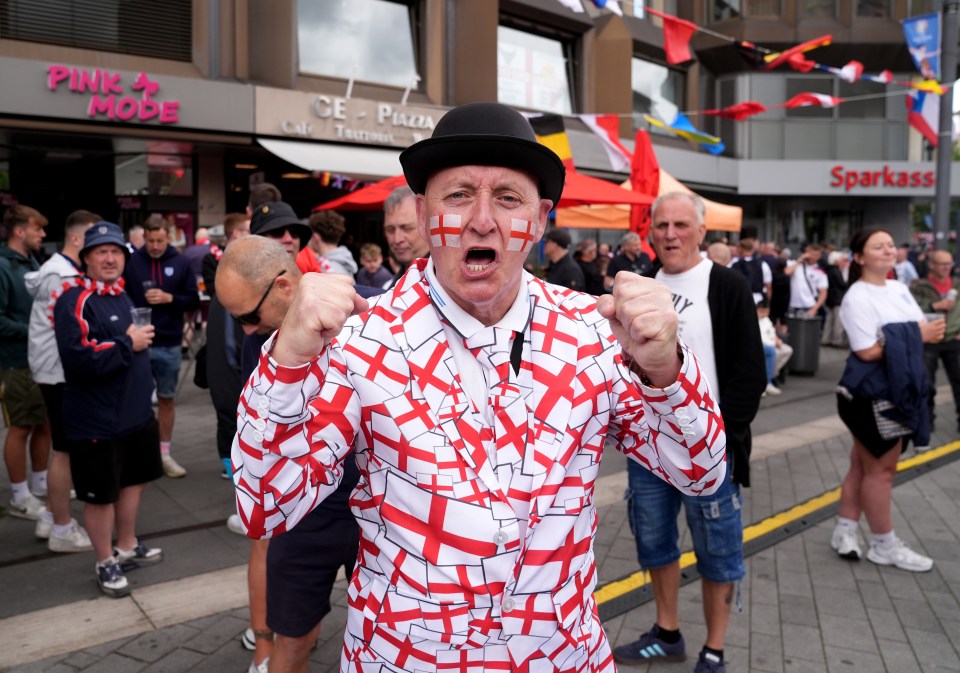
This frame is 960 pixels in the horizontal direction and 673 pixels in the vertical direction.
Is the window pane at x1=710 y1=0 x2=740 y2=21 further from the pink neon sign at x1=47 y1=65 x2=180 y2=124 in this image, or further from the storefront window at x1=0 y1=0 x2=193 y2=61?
the pink neon sign at x1=47 y1=65 x2=180 y2=124

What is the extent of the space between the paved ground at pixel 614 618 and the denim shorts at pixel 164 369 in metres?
0.91

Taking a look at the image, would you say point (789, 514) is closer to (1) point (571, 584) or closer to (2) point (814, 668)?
(2) point (814, 668)

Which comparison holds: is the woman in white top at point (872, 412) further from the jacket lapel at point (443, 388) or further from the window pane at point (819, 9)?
the window pane at point (819, 9)

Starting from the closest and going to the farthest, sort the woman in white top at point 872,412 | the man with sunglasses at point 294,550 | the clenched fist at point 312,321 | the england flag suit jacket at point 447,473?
1. the clenched fist at point 312,321
2. the england flag suit jacket at point 447,473
3. the man with sunglasses at point 294,550
4. the woman in white top at point 872,412

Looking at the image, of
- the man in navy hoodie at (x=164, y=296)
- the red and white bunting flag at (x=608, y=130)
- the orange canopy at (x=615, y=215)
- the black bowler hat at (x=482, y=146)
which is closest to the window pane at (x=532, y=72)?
the red and white bunting flag at (x=608, y=130)

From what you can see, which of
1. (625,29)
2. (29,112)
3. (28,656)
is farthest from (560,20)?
(28,656)

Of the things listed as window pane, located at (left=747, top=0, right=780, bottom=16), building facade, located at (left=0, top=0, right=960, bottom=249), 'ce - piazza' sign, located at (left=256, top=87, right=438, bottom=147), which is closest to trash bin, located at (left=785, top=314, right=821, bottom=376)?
building facade, located at (left=0, top=0, right=960, bottom=249)

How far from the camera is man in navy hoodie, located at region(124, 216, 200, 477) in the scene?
6.59 metres

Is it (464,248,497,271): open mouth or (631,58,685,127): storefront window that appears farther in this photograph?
(631,58,685,127): storefront window

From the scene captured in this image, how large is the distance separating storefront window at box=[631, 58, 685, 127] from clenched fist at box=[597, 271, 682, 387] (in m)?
19.9

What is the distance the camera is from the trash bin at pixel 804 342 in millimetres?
11742

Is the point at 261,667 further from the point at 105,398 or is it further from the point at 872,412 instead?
the point at 872,412

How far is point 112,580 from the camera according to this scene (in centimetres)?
420

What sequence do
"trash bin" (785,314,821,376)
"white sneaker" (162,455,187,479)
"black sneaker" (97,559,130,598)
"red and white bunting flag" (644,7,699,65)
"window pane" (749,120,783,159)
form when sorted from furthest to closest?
"window pane" (749,120,783,159) → "trash bin" (785,314,821,376) → "red and white bunting flag" (644,7,699,65) → "white sneaker" (162,455,187,479) → "black sneaker" (97,559,130,598)
